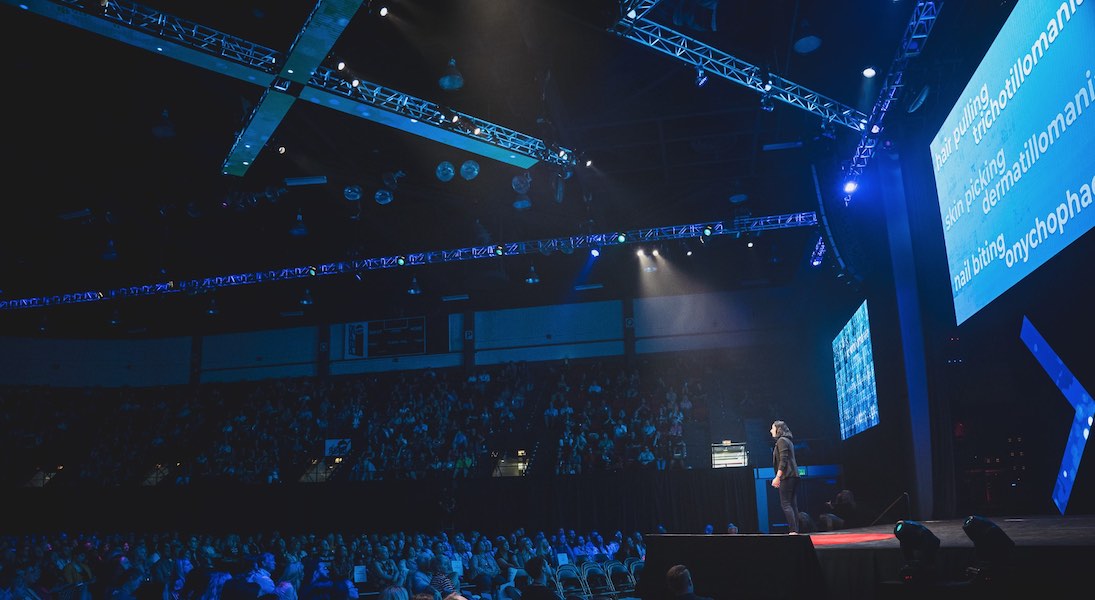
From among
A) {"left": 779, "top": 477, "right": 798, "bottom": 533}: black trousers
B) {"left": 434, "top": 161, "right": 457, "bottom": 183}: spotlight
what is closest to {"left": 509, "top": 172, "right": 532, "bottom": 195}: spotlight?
{"left": 434, "top": 161, "right": 457, "bottom": 183}: spotlight

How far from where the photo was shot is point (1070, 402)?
7.47 metres

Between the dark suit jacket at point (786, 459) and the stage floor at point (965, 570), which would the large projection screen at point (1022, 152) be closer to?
the stage floor at point (965, 570)

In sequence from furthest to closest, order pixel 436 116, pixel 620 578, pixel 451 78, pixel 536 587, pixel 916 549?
1. pixel 620 578
2. pixel 436 116
3. pixel 451 78
4. pixel 536 587
5. pixel 916 549

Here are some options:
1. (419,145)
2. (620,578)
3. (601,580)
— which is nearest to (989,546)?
(620,578)

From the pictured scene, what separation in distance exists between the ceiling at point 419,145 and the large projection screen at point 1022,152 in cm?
296

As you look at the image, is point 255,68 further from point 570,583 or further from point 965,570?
point 965,570

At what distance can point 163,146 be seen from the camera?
12.0m

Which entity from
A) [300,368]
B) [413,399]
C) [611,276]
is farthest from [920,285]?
[300,368]

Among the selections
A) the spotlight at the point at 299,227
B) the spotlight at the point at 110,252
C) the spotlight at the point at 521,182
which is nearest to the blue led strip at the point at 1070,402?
the spotlight at the point at 521,182

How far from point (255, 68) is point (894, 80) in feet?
25.0

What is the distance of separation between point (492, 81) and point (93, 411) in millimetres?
18908

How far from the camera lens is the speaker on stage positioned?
455 cm

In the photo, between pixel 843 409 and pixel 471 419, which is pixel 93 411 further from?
pixel 843 409

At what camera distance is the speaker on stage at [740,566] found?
4.55 meters
